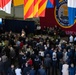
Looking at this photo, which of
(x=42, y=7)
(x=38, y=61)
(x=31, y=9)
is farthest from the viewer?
(x=38, y=61)

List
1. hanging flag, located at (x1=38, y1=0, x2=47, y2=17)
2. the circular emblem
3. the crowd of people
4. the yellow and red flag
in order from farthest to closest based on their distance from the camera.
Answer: the circular emblem
the crowd of people
hanging flag, located at (x1=38, y1=0, x2=47, y2=17)
the yellow and red flag

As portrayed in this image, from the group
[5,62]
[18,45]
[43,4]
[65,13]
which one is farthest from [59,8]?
[43,4]

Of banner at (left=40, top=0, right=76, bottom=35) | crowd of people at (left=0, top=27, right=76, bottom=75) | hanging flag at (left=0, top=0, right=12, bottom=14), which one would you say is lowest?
crowd of people at (left=0, top=27, right=76, bottom=75)

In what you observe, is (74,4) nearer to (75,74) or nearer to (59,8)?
(75,74)

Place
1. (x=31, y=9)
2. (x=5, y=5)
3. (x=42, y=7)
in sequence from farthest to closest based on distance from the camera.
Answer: (x=42, y=7), (x=5, y=5), (x=31, y=9)

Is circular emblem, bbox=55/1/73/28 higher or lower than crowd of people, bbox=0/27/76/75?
higher

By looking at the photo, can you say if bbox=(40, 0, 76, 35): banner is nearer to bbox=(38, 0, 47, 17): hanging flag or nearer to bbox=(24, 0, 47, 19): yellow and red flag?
bbox=(38, 0, 47, 17): hanging flag

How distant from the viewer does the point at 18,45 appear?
64.7 feet

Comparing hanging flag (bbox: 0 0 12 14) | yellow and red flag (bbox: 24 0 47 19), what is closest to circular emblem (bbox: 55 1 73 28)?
hanging flag (bbox: 0 0 12 14)

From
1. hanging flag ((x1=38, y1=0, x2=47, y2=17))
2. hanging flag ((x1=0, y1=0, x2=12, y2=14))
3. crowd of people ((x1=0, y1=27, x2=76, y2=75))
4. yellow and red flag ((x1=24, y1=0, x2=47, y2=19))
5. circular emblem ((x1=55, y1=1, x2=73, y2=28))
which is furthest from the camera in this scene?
circular emblem ((x1=55, y1=1, x2=73, y2=28))

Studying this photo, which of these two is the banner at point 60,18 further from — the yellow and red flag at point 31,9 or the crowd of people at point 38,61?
the yellow and red flag at point 31,9

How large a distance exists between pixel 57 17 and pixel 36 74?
43.8 feet

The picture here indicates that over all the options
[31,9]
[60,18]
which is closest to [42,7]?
[31,9]

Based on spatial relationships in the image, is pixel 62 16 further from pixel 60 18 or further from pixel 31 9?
pixel 31 9
